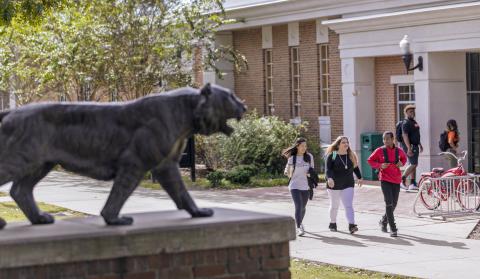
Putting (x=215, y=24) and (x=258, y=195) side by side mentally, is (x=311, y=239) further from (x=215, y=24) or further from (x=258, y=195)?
(x=215, y=24)

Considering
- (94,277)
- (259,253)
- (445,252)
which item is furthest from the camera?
(445,252)

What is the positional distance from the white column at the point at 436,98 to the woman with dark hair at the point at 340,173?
7.30 meters

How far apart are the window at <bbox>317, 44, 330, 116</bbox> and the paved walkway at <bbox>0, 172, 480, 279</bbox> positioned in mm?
5194

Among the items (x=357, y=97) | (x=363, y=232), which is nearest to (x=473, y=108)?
(x=357, y=97)

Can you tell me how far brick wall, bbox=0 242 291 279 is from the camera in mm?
5832

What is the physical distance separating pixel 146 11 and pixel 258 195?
Answer: 721cm

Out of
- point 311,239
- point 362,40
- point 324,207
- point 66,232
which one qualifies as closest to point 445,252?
point 311,239

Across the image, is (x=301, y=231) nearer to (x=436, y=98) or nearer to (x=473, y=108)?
(x=436, y=98)

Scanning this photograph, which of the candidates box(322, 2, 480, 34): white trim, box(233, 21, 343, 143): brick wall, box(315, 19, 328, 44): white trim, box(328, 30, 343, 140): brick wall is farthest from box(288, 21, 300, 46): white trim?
box(322, 2, 480, 34): white trim

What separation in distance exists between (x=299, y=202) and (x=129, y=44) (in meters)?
12.0

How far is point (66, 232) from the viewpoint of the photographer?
5.96 metres

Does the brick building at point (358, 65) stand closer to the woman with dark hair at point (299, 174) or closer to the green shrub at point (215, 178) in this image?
the green shrub at point (215, 178)

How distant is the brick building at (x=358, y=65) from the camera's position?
22766 mm

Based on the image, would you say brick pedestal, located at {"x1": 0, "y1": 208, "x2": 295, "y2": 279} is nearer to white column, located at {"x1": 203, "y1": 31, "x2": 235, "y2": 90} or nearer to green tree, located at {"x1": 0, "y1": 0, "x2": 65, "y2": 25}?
green tree, located at {"x1": 0, "y1": 0, "x2": 65, "y2": 25}
